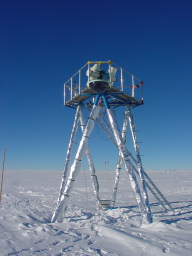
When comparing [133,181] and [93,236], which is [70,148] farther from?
[93,236]

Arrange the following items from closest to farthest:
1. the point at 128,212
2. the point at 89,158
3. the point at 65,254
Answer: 1. the point at 65,254
2. the point at 128,212
3. the point at 89,158

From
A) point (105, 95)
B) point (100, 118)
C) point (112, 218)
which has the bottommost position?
point (112, 218)

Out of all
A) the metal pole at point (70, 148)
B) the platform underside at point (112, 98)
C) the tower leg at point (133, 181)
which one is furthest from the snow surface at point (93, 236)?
the platform underside at point (112, 98)

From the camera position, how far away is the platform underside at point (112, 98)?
1305 centimetres

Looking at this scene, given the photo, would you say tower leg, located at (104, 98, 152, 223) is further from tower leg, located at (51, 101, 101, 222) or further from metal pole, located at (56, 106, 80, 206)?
metal pole, located at (56, 106, 80, 206)

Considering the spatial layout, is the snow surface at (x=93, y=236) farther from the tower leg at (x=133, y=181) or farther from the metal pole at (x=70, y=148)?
the metal pole at (x=70, y=148)

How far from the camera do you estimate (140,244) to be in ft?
27.6

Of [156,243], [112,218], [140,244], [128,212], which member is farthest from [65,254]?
[128,212]

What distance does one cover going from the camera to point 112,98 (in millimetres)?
13805

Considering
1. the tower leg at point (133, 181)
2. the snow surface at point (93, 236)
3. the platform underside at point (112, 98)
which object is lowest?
the snow surface at point (93, 236)

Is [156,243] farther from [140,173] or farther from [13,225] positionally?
[13,225]

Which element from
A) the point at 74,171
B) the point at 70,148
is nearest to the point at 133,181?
the point at 74,171

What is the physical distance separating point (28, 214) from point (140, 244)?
735cm

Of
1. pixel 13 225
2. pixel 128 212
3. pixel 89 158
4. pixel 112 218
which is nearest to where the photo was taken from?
pixel 13 225
